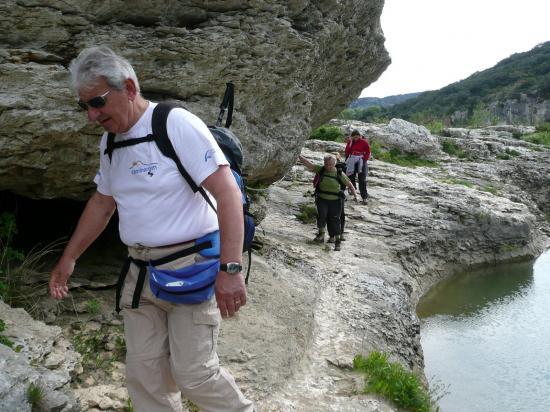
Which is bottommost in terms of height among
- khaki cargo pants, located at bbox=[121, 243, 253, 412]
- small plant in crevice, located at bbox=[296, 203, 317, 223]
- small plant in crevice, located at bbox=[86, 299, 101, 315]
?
small plant in crevice, located at bbox=[296, 203, 317, 223]

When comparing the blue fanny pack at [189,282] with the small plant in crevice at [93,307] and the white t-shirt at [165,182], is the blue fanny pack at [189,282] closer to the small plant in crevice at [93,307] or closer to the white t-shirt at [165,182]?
the white t-shirt at [165,182]

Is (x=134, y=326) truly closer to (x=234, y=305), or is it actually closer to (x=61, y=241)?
(x=234, y=305)

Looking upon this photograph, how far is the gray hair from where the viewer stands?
9.86 feet

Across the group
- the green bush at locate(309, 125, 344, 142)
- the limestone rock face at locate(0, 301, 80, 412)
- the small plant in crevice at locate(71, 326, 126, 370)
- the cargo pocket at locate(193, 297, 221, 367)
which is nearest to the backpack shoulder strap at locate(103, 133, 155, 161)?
the cargo pocket at locate(193, 297, 221, 367)

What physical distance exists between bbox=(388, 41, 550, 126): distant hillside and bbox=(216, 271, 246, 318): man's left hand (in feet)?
236

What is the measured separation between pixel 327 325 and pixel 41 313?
13.4ft

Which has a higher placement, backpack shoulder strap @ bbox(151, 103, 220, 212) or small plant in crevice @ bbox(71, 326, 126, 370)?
backpack shoulder strap @ bbox(151, 103, 220, 212)

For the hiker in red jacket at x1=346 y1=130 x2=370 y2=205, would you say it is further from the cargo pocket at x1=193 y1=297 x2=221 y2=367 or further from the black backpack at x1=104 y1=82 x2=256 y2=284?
the cargo pocket at x1=193 y1=297 x2=221 y2=367

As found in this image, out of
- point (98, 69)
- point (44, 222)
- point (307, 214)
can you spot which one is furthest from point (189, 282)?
point (307, 214)

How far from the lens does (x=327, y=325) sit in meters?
7.75

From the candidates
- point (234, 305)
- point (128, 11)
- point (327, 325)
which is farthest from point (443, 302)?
point (234, 305)

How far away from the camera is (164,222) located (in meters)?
3.15

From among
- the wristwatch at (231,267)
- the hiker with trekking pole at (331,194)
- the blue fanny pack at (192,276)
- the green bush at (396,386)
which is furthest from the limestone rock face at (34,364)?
the hiker with trekking pole at (331,194)

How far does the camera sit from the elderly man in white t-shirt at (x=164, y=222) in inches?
117
